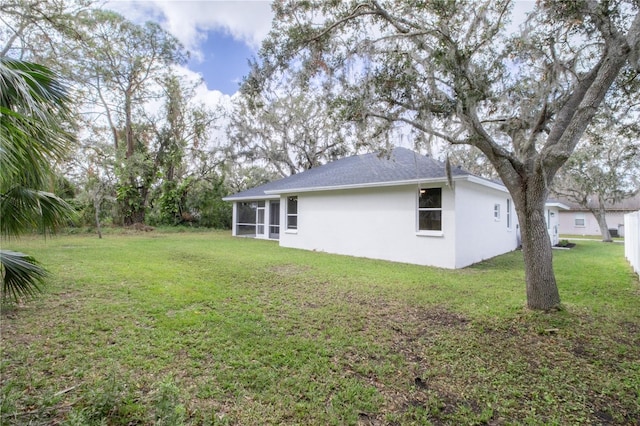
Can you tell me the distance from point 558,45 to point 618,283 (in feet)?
18.2

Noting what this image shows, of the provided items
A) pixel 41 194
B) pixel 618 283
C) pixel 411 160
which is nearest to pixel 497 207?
pixel 411 160

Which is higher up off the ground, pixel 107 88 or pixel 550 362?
pixel 107 88

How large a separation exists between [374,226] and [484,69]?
6.04 meters

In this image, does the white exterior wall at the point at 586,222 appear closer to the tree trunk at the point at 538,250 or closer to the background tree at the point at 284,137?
the background tree at the point at 284,137

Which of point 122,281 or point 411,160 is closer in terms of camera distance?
point 122,281

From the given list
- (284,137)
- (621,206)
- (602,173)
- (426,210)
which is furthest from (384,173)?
(621,206)

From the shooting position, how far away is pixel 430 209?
9547 millimetres

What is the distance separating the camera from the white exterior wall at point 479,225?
9.27m

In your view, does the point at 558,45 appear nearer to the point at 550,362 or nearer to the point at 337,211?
the point at 550,362

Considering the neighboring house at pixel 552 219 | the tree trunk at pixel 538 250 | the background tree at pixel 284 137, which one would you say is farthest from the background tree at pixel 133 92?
the neighboring house at pixel 552 219

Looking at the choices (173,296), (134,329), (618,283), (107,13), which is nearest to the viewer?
(134,329)

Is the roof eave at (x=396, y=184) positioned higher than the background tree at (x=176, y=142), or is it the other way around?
the background tree at (x=176, y=142)

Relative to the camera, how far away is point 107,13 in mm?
13164

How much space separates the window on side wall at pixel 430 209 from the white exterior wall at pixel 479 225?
1.77ft
